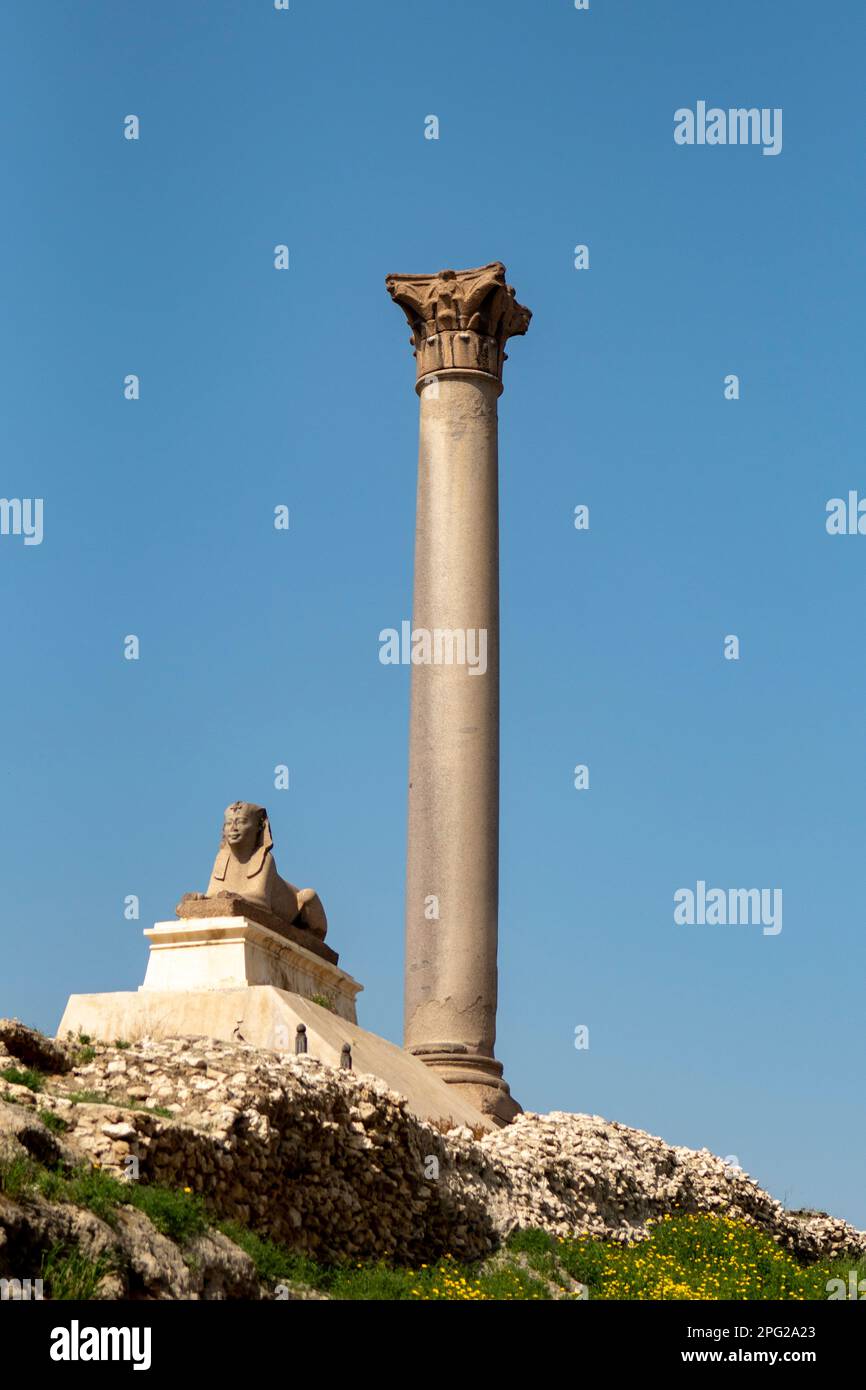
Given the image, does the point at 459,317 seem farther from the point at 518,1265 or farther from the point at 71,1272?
the point at 71,1272

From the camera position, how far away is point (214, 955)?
2036cm

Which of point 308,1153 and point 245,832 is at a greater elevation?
point 245,832

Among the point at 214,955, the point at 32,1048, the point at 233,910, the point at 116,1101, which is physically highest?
the point at 233,910

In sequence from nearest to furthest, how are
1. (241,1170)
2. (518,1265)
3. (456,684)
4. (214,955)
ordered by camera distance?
1. (241,1170)
2. (518,1265)
3. (214,955)
4. (456,684)

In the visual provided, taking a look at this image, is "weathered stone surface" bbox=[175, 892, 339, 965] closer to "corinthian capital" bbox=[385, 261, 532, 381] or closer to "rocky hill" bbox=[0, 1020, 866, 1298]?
"rocky hill" bbox=[0, 1020, 866, 1298]

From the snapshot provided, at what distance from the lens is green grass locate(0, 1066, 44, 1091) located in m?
13.4

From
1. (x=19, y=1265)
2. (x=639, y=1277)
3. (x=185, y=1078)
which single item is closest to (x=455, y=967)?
(x=639, y=1277)

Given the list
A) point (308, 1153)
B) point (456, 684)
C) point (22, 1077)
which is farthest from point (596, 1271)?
point (456, 684)

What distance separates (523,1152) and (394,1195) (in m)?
3.69

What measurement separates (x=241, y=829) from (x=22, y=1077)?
27.7 feet

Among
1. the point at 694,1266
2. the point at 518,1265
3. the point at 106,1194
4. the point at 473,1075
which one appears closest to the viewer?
the point at 106,1194

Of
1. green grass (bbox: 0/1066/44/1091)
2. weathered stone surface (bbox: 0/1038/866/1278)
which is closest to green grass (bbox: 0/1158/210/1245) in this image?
weathered stone surface (bbox: 0/1038/866/1278)
